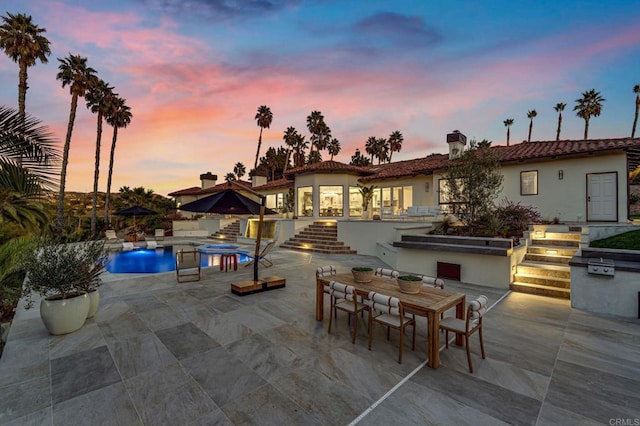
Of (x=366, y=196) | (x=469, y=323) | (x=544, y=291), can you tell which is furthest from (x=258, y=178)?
(x=469, y=323)

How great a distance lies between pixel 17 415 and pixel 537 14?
52.9 ft

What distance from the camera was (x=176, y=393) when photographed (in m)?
2.79

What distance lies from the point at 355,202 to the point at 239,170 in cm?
3413

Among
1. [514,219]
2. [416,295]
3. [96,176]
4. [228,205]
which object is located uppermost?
[96,176]

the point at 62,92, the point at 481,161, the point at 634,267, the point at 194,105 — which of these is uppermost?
the point at 62,92

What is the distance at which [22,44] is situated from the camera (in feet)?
47.0

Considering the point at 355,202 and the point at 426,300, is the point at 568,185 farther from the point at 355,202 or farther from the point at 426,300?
the point at 426,300

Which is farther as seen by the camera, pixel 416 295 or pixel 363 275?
pixel 363 275

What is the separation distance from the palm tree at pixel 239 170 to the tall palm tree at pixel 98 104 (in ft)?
88.7

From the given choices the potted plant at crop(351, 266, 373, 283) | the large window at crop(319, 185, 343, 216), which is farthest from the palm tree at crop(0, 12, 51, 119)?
the potted plant at crop(351, 266, 373, 283)

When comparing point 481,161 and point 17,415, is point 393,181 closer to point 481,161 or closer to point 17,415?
point 481,161

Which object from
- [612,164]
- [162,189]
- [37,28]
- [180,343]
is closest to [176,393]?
[180,343]

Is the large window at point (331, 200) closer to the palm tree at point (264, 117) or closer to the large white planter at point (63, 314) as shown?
the large white planter at point (63, 314)

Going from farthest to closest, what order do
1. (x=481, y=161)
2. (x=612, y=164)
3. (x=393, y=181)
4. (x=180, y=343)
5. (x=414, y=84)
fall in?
(x=393, y=181), (x=414, y=84), (x=612, y=164), (x=481, y=161), (x=180, y=343)
